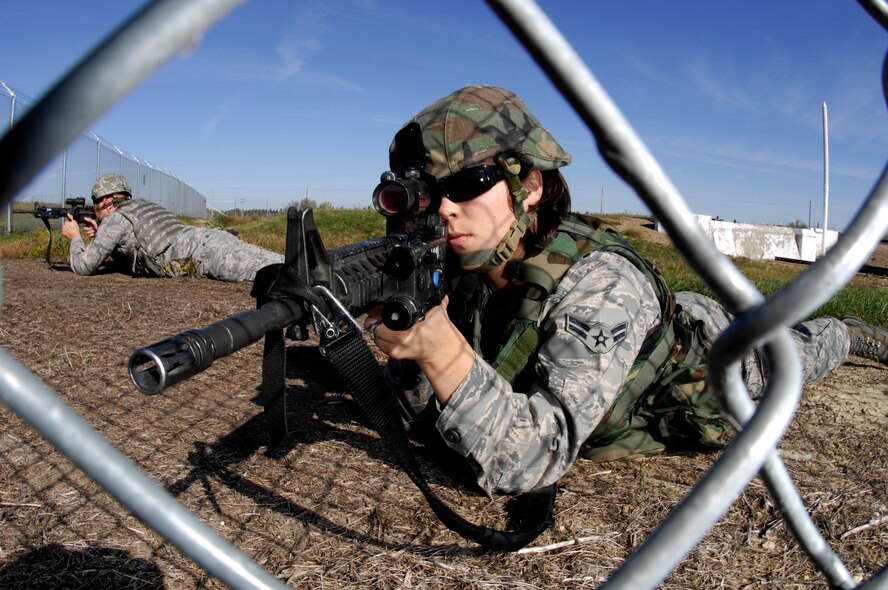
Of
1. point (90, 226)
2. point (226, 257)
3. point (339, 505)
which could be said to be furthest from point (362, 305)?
point (90, 226)

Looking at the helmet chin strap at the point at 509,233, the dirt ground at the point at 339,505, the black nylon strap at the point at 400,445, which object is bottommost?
the dirt ground at the point at 339,505

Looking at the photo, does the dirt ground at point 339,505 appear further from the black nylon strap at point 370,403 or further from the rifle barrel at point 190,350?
the rifle barrel at point 190,350

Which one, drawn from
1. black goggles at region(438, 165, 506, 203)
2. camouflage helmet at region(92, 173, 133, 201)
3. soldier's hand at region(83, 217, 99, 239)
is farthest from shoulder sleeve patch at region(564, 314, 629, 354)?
soldier's hand at region(83, 217, 99, 239)

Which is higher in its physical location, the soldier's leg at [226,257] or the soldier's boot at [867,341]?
the soldier's boot at [867,341]

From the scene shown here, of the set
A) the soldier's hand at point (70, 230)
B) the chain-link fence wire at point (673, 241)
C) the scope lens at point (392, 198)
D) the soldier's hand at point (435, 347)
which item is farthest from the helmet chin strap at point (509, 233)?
the soldier's hand at point (70, 230)

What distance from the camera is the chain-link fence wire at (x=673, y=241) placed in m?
0.40

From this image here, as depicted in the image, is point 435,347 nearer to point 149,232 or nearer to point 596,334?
point 596,334

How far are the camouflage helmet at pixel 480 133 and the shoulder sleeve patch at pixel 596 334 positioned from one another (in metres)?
0.66

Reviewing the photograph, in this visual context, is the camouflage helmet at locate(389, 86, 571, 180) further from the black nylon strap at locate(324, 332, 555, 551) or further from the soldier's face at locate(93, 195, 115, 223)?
the soldier's face at locate(93, 195, 115, 223)

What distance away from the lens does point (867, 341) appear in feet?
14.0

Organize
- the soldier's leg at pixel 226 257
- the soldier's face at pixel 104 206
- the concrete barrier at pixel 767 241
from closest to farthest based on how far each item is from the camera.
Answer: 1. the soldier's leg at pixel 226 257
2. the soldier's face at pixel 104 206
3. the concrete barrier at pixel 767 241

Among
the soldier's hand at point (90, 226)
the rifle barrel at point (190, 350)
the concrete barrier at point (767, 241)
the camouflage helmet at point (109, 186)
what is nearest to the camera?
the rifle barrel at point (190, 350)

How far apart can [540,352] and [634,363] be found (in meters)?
0.51

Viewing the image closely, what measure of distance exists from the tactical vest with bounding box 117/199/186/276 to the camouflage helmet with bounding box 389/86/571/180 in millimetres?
5800
